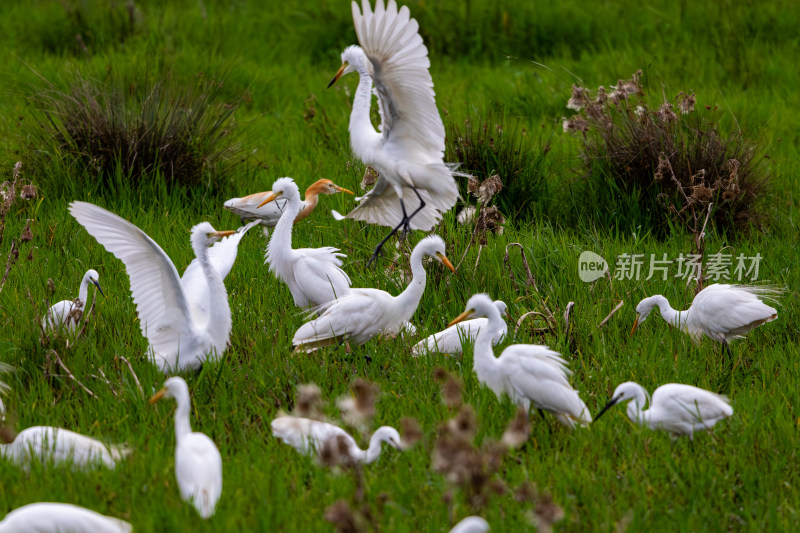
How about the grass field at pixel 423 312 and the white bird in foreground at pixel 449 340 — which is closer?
the grass field at pixel 423 312

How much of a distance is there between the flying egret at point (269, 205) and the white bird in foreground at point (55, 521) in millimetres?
3337

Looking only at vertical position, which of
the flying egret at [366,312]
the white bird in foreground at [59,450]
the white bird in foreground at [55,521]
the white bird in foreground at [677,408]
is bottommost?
the flying egret at [366,312]

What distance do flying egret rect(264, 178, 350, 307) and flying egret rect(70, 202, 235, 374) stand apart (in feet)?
2.94

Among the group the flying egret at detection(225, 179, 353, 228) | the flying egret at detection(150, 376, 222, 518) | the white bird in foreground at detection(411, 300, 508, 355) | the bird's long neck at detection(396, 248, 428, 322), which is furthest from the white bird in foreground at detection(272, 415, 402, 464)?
the flying egret at detection(225, 179, 353, 228)

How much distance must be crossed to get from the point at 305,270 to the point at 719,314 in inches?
88.8

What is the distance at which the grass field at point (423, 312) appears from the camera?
3312 mm

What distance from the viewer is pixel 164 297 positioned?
4.34 meters

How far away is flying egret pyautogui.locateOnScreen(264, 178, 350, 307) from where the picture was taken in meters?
5.35

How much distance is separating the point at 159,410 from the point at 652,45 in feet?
26.7

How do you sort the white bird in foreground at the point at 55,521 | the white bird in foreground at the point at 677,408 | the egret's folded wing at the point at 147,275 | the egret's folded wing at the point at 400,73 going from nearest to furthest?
the white bird in foreground at the point at 55,521 < the white bird in foreground at the point at 677,408 < the egret's folded wing at the point at 147,275 < the egret's folded wing at the point at 400,73

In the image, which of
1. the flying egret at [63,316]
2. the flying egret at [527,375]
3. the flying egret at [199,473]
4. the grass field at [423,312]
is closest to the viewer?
the flying egret at [199,473]

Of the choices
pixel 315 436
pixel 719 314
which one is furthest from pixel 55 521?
pixel 719 314

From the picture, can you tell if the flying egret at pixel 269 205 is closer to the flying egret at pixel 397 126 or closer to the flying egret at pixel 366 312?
the flying egret at pixel 397 126

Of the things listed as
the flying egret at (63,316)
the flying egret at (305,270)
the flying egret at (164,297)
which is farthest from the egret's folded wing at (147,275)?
the flying egret at (305,270)
